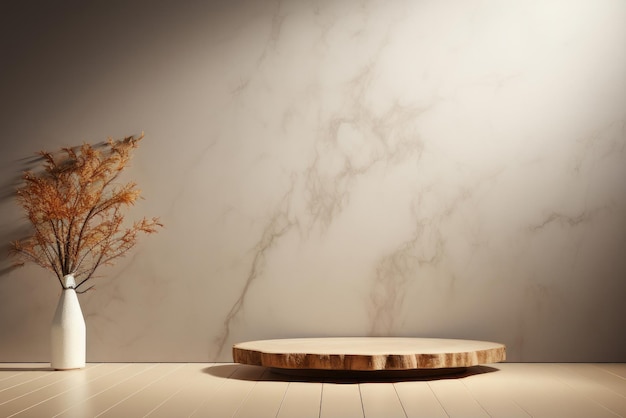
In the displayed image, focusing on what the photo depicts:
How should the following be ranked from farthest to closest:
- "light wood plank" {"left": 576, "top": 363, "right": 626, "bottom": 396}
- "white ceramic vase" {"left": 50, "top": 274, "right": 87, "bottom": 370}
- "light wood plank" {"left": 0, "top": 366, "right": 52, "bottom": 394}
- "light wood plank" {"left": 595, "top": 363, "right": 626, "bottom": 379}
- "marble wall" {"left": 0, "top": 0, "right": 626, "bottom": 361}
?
1. "marble wall" {"left": 0, "top": 0, "right": 626, "bottom": 361}
2. "white ceramic vase" {"left": 50, "top": 274, "right": 87, "bottom": 370}
3. "light wood plank" {"left": 595, "top": 363, "right": 626, "bottom": 379}
4. "light wood plank" {"left": 0, "top": 366, "right": 52, "bottom": 394}
5. "light wood plank" {"left": 576, "top": 363, "right": 626, "bottom": 396}

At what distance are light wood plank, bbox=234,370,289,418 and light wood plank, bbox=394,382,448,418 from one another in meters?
0.36

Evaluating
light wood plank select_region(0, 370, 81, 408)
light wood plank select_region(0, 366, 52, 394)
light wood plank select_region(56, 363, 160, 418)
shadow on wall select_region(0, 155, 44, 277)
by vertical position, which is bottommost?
light wood plank select_region(0, 366, 52, 394)

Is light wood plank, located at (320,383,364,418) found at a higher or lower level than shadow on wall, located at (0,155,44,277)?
lower

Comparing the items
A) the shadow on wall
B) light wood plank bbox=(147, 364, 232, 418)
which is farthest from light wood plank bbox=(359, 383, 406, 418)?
the shadow on wall

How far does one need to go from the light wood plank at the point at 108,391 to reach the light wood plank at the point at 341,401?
60cm

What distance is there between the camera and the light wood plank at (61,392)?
209cm

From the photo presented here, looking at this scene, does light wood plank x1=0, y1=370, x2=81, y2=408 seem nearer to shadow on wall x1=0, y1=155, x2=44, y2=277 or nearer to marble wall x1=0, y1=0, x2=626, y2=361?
marble wall x1=0, y1=0, x2=626, y2=361

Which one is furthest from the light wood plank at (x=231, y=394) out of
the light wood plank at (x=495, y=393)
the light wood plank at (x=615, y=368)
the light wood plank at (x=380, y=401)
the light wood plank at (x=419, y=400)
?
the light wood plank at (x=615, y=368)

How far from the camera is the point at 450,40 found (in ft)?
10.8

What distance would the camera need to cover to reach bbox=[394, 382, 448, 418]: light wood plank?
199 centimetres

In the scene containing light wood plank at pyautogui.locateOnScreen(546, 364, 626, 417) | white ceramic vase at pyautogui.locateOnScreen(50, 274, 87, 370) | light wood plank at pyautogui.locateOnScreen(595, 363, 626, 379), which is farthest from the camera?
white ceramic vase at pyautogui.locateOnScreen(50, 274, 87, 370)

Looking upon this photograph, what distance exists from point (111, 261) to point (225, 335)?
23.1 inches

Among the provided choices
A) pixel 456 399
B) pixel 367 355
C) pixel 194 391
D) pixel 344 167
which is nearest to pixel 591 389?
pixel 456 399

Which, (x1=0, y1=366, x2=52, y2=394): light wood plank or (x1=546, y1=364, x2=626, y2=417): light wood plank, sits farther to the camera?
(x1=0, y1=366, x2=52, y2=394): light wood plank
